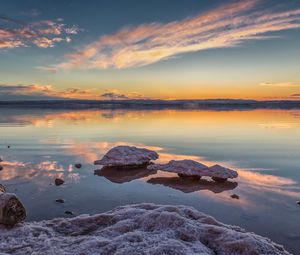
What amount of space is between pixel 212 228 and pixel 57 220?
3322 millimetres

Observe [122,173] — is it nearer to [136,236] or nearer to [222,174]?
[222,174]

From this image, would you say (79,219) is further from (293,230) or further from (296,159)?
(296,159)

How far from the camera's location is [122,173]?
12383 mm

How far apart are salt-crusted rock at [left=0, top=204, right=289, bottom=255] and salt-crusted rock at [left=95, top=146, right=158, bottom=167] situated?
5691mm

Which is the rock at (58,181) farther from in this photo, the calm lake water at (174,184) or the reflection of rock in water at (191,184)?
the reflection of rock in water at (191,184)

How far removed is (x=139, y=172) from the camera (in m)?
12.5

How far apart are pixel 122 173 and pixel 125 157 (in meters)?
0.91

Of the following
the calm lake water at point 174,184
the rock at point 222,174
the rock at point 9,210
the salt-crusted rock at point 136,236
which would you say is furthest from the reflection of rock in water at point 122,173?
the rock at point 9,210

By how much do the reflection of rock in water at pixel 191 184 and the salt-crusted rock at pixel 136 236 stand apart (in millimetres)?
3194

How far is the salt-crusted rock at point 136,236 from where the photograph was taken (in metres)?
5.48

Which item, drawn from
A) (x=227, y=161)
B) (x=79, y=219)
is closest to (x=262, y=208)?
(x=79, y=219)

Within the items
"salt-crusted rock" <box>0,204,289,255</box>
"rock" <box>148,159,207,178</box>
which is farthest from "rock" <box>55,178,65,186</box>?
"rock" <box>148,159,207,178</box>

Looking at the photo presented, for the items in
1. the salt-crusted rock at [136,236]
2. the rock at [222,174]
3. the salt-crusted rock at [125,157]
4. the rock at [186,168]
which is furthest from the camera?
the salt-crusted rock at [125,157]

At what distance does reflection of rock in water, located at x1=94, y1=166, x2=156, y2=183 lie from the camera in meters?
11.6
